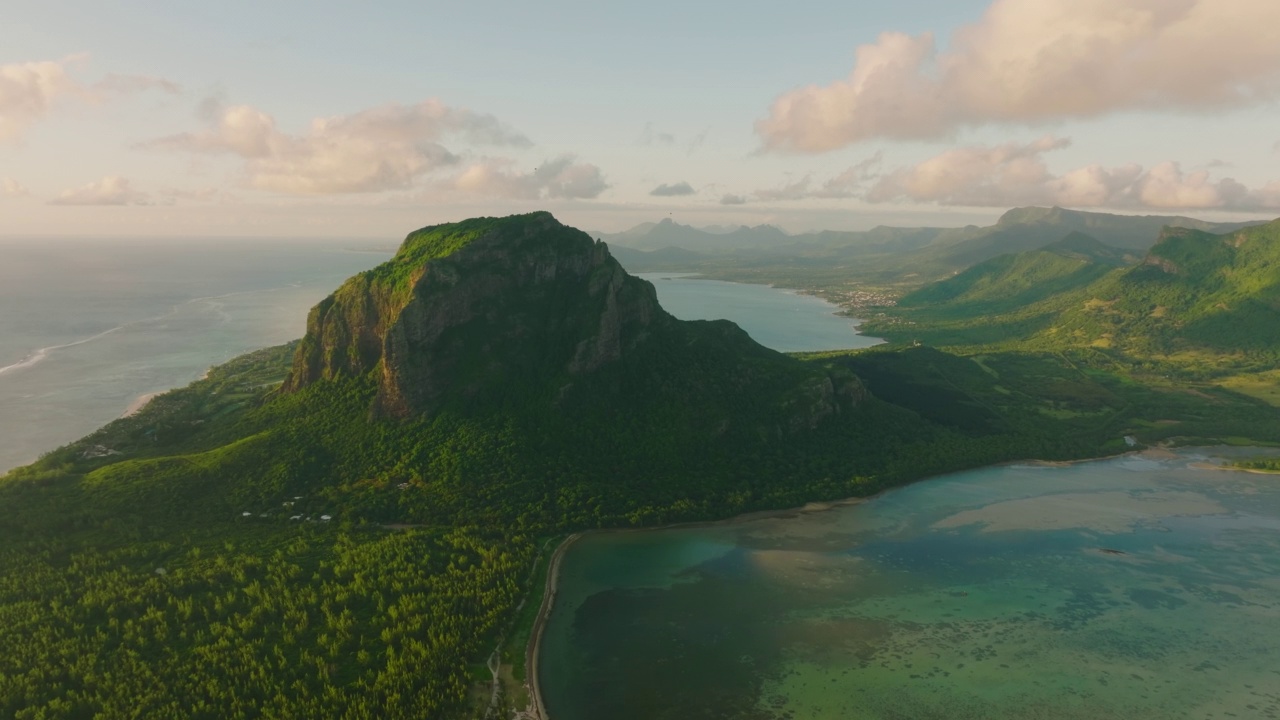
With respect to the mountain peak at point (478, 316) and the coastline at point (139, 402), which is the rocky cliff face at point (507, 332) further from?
the coastline at point (139, 402)

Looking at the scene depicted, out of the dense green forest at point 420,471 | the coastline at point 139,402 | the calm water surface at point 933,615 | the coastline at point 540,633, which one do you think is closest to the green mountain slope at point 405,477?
the dense green forest at point 420,471

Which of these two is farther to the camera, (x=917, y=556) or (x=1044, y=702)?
(x=917, y=556)

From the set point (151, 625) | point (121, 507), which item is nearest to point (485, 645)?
point (151, 625)

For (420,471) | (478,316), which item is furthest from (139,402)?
(420,471)

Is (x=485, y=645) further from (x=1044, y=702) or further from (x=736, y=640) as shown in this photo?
(x=1044, y=702)

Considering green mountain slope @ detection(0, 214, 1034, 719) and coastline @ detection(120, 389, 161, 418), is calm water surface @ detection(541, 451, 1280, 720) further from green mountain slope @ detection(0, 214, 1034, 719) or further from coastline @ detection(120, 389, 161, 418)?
coastline @ detection(120, 389, 161, 418)

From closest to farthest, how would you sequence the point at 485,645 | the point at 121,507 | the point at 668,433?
1. the point at 485,645
2. the point at 121,507
3. the point at 668,433

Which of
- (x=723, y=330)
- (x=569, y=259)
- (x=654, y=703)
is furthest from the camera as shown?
(x=723, y=330)
